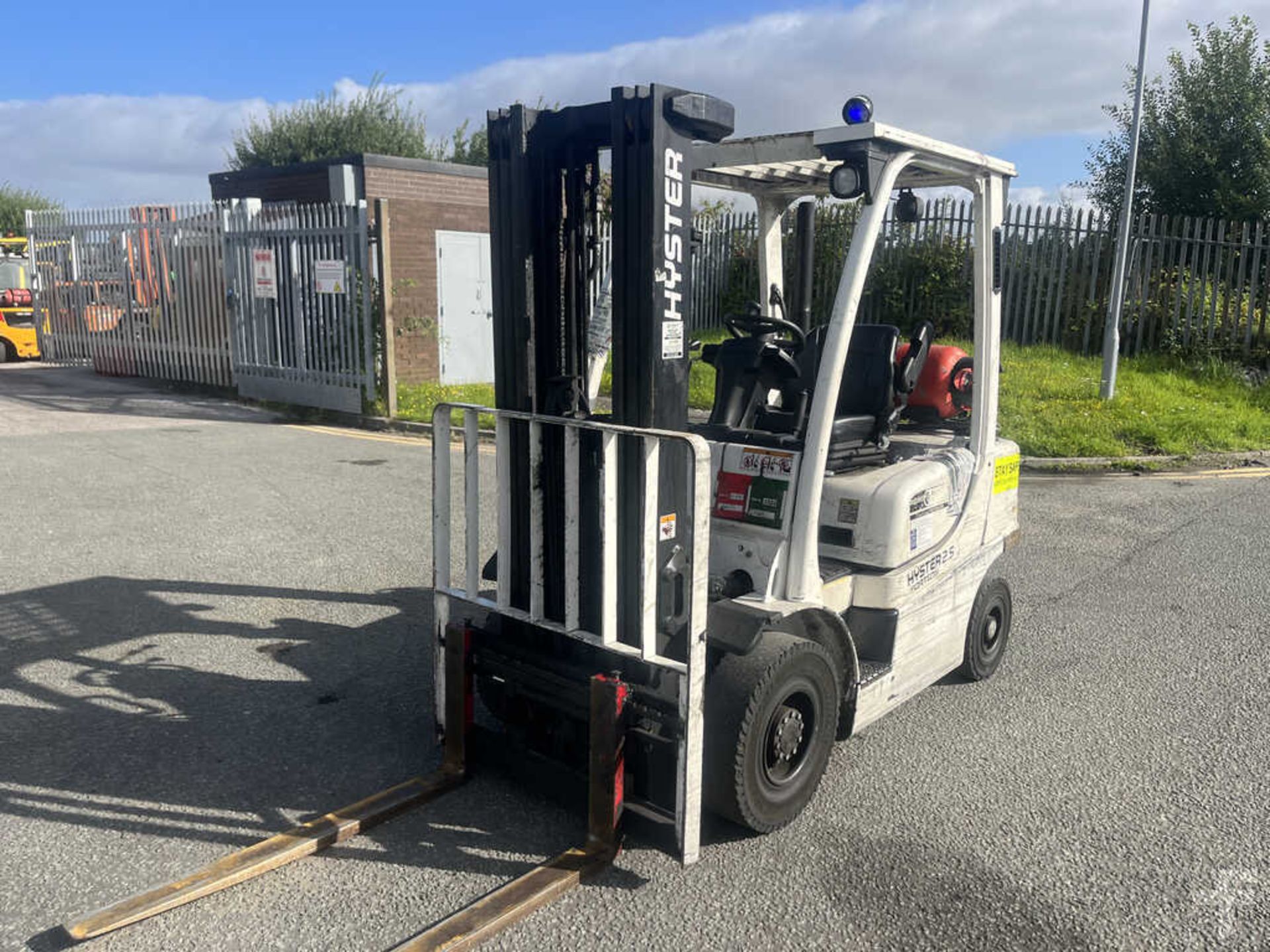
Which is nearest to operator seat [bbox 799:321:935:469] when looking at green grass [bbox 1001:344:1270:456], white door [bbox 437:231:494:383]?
green grass [bbox 1001:344:1270:456]

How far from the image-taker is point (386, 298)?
1342 cm

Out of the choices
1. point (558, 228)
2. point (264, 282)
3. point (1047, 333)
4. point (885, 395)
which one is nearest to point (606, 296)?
point (558, 228)

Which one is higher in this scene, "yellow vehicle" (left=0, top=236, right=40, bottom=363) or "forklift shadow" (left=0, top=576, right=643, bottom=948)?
"yellow vehicle" (left=0, top=236, right=40, bottom=363)

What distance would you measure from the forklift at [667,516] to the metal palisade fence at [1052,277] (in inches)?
414

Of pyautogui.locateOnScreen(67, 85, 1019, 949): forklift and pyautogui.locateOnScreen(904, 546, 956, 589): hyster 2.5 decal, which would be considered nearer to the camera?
pyautogui.locateOnScreen(67, 85, 1019, 949): forklift

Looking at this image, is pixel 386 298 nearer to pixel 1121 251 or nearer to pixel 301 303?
pixel 301 303

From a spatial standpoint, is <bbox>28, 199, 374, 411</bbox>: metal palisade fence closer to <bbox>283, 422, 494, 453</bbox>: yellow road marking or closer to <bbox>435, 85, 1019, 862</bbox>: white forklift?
<bbox>283, 422, 494, 453</bbox>: yellow road marking

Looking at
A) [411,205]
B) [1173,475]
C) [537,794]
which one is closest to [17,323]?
[411,205]

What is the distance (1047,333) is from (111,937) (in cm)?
1637

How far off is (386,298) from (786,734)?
36.1ft

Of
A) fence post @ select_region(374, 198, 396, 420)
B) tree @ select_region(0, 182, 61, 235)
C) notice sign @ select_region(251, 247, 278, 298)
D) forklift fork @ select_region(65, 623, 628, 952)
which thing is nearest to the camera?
forklift fork @ select_region(65, 623, 628, 952)

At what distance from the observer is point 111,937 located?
302cm

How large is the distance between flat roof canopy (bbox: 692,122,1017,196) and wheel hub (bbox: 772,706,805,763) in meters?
1.96

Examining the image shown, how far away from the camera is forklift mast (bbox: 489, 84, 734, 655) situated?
342 cm
